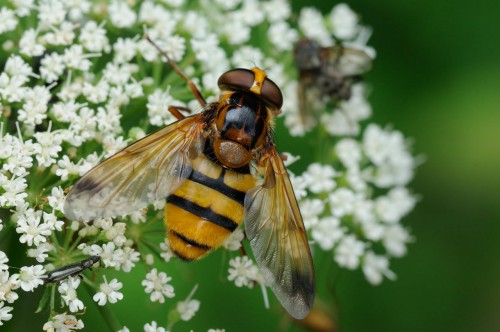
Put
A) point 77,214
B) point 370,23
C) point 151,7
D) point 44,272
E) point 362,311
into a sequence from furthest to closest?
point 370,23 < point 362,311 < point 151,7 < point 44,272 < point 77,214

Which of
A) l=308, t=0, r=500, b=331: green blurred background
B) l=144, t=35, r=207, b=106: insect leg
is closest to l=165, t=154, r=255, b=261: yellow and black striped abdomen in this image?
l=144, t=35, r=207, b=106: insect leg

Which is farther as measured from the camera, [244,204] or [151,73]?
[151,73]

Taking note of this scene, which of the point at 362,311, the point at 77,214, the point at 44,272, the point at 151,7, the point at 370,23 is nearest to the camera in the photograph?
the point at 77,214

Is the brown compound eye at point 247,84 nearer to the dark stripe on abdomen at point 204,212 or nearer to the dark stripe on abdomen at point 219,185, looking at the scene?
the dark stripe on abdomen at point 219,185

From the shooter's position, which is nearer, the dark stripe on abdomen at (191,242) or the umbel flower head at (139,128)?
the dark stripe on abdomen at (191,242)

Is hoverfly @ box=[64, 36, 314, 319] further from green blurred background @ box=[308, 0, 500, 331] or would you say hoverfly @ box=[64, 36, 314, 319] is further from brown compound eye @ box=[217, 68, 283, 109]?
green blurred background @ box=[308, 0, 500, 331]

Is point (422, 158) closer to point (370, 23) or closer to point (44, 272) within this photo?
point (370, 23)

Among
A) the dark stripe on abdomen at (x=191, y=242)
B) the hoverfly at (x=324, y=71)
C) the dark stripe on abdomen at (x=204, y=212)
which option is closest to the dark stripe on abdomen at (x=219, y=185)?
the dark stripe on abdomen at (x=204, y=212)

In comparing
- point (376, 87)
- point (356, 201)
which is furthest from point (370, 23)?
point (356, 201)
